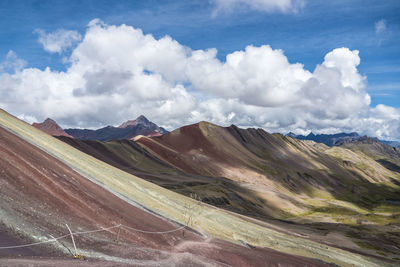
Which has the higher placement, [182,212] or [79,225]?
[182,212]

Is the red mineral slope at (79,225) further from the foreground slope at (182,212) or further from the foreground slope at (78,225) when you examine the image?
the foreground slope at (182,212)

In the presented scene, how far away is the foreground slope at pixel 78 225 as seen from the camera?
23156mm

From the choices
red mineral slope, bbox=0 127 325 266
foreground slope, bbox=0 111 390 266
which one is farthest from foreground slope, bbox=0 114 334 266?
foreground slope, bbox=0 111 390 266

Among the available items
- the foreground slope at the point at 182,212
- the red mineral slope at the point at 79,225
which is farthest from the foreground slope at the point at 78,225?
the foreground slope at the point at 182,212

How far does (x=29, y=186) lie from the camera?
30312mm

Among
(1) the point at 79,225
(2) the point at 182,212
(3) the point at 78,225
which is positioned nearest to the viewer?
(3) the point at 78,225

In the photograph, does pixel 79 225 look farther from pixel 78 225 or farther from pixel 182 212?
pixel 182 212

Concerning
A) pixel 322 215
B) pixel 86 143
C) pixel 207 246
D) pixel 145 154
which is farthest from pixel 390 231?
pixel 86 143

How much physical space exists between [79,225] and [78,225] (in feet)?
0.41

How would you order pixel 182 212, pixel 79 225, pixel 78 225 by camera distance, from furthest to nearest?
pixel 182 212 → pixel 79 225 → pixel 78 225

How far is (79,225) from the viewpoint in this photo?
29047mm

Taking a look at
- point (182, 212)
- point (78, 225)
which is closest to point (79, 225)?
point (78, 225)

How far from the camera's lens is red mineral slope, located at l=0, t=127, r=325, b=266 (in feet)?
75.8

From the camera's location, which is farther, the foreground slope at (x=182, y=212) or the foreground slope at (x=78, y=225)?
the foreground slope at (x=182, y=212)
